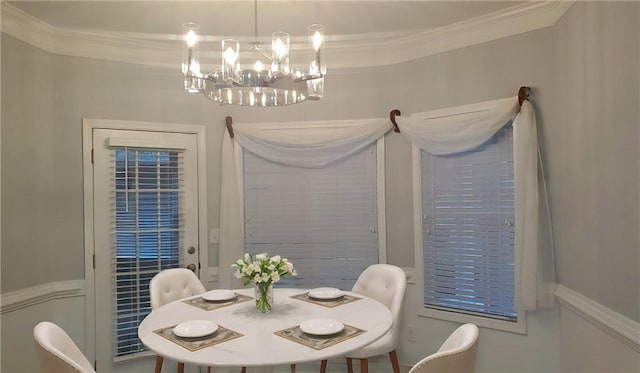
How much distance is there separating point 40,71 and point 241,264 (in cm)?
209

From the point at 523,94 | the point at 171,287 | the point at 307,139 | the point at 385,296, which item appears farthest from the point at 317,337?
the point at 523,94

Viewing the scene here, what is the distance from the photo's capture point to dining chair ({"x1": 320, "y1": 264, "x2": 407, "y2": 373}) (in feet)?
8.58

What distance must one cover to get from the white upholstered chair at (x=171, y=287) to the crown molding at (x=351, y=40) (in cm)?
166

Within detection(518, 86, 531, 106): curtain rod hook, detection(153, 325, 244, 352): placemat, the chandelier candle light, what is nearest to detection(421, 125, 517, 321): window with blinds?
detection(518, 86, 531, 106): curtain rod hook

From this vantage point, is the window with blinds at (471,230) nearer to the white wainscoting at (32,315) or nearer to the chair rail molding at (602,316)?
the chair rail molding at (602,316)

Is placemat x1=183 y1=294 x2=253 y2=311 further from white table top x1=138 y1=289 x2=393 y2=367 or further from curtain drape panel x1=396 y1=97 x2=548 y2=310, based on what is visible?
curtain drape panel x1=396 y1=97 x2=548 y2=310

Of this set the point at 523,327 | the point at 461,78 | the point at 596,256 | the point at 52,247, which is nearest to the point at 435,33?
the point at 461,78

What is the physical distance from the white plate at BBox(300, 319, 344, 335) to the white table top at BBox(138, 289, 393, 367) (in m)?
0.09

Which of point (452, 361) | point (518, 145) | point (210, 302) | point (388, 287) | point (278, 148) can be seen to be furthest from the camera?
point (278, 148)

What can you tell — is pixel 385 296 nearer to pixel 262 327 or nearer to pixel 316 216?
pixel 316 216

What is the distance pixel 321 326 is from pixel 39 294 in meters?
2.14

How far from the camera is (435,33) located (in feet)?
10.5

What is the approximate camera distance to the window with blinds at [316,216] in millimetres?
3473

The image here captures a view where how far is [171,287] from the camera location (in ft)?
9.25
